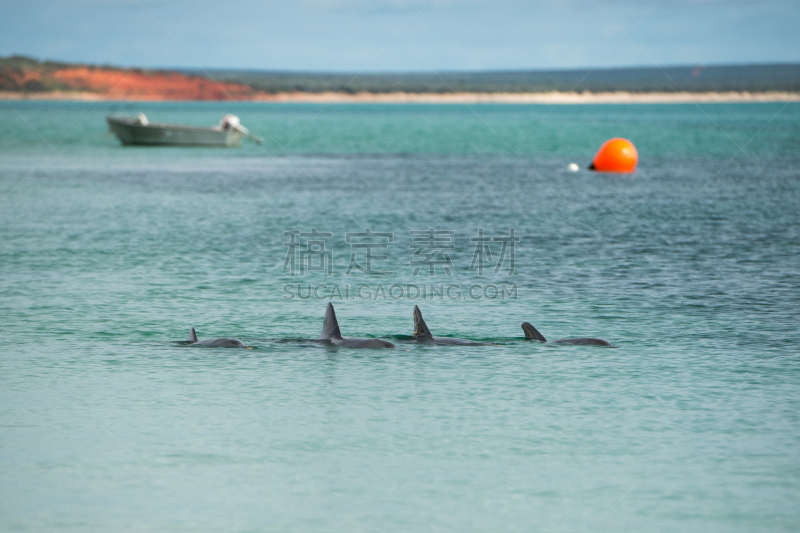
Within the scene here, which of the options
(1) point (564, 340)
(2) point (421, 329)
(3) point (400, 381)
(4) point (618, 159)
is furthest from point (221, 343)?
(4) point (618, 159)

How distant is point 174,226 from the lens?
28156 millimetres

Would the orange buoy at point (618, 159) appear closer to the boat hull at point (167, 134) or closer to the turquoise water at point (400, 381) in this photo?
the turquoise water at point (400, 381)

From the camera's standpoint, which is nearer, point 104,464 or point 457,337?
point 104,464

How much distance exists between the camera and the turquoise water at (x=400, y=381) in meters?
8.87

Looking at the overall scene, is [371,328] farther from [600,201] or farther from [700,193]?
[700,193]

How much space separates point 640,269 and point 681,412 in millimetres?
10105

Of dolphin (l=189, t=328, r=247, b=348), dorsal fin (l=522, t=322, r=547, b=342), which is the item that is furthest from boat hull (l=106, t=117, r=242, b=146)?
dorsal fin (l=522, t=322, r=547, b=342)

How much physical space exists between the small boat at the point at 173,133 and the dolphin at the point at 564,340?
5197 cm

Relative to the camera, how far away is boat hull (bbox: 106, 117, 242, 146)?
2527 inches

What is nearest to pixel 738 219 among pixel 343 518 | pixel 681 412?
pixel 681 412

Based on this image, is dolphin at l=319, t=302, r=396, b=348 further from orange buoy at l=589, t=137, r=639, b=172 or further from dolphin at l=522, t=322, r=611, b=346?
orange buoy at l=589, t=137, r=639, b=172

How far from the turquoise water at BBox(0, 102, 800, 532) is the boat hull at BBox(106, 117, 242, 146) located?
35358 millimetres

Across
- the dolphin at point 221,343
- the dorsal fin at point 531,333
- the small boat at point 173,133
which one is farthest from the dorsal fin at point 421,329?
the small boat at point 173,133

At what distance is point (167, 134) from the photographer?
6462cm
